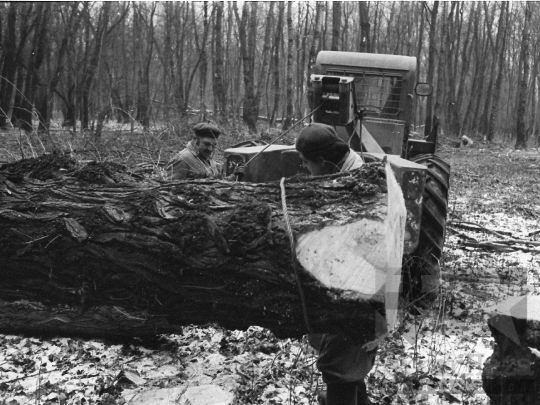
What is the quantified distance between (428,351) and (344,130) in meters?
2.25

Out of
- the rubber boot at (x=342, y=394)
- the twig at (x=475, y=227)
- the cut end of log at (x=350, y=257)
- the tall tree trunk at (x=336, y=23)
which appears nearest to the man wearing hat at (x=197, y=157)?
the rubber boot at (x=342, y=394)

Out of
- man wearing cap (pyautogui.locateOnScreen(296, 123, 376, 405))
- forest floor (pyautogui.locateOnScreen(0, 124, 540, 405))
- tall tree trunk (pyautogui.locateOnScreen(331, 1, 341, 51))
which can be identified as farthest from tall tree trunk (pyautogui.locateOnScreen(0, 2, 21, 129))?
man wearing cap (pyautogui.locateOnScreen(296, 123, 376, 405))

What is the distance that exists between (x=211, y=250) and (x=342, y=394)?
1084 mm

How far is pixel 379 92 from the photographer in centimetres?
687

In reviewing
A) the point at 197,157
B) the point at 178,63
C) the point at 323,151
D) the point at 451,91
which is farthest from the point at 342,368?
the point at 451,91

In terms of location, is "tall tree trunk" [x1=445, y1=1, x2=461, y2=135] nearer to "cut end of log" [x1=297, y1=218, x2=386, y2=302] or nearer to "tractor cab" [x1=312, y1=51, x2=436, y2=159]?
"tractor cab" [x1=312, y1=51, x2=436, y2=159]

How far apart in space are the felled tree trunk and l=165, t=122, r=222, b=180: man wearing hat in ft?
9.09

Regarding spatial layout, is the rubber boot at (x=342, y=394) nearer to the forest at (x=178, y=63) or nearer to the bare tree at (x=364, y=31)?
the forest at (x=178, y=63)

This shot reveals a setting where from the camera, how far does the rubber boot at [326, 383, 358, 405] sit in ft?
9.61

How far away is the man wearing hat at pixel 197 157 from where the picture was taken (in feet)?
18.6

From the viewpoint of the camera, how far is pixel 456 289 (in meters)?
5.50

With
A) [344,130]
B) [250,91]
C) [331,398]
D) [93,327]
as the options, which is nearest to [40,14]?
[250,91]

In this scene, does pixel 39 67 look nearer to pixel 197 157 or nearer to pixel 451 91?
pixel 197 157

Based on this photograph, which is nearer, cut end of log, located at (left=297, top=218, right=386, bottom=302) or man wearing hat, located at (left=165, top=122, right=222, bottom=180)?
cut end of log, located at (left=297, top=218, right=386, bottom=302)
